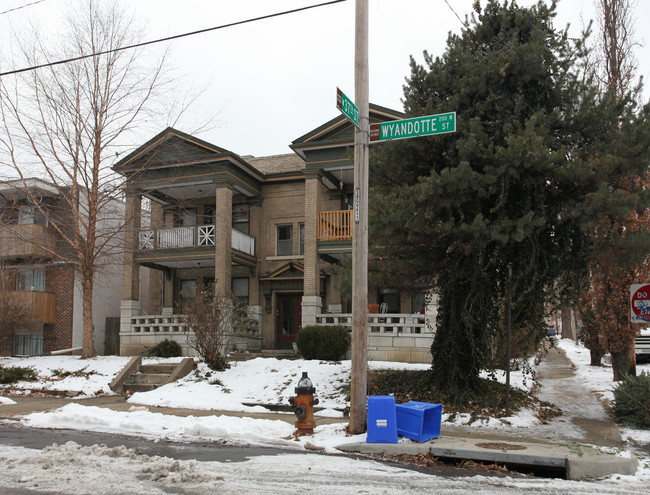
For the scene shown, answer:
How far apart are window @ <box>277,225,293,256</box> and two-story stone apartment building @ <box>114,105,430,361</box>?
0.13ft

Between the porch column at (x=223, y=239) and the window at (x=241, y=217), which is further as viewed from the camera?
the window at (x=241, y=217)

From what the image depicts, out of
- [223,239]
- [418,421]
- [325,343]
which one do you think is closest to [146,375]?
[325,343]

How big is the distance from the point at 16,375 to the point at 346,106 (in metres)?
13.5

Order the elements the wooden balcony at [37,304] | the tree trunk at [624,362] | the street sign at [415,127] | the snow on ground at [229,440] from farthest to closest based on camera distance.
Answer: the wooden balcony at [37,304]
the tree trunk at [624,362]
the street sign at [415,127]
the snow on ground at [229,440]

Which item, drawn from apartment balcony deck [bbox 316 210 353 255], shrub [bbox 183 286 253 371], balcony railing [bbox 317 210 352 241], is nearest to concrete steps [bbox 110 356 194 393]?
shrub [bbox 183 286 253 371]

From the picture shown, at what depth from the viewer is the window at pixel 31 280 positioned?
2548 centimetres

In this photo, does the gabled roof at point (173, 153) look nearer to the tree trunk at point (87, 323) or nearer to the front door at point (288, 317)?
the tree trunk at point (87, 323)

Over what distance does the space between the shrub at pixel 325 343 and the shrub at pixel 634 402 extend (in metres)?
7.81

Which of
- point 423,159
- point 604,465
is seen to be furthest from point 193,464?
point 423,159

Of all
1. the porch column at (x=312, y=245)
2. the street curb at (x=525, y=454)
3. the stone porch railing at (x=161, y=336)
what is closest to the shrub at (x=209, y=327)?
the stone porch railing at (x=161, y=336)

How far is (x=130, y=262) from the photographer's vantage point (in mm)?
20453

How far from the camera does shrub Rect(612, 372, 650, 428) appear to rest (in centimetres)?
955

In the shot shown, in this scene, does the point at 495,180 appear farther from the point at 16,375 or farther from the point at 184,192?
the point at 184,192

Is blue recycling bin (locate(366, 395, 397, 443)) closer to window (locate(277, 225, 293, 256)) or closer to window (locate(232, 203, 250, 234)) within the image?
window (locate(277, 225, 293, 256))
